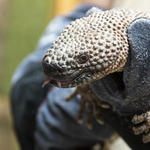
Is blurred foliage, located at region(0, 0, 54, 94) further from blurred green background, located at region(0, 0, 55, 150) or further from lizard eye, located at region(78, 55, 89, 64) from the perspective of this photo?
lizard eye, located at region(78, 55, 89, 64)

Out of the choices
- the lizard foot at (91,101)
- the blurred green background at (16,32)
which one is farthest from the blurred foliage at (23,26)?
the lizard foot at (91,101)

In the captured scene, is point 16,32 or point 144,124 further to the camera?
point 16,32

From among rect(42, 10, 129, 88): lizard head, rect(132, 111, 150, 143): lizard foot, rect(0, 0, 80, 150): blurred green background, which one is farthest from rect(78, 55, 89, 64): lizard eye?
rect(0, 0, 80, 150): blurred green background

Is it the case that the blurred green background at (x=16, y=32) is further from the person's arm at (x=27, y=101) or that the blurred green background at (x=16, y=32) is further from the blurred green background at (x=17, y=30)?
the person's arm at (x=27, y=101)

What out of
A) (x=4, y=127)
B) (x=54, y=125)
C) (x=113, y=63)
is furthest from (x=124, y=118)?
(x=4, y=127)

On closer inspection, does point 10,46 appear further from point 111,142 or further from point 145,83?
point 145,83

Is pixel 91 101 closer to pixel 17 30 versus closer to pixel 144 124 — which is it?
pixel 144 124

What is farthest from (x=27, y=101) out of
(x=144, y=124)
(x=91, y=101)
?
(x=144, y=124)
